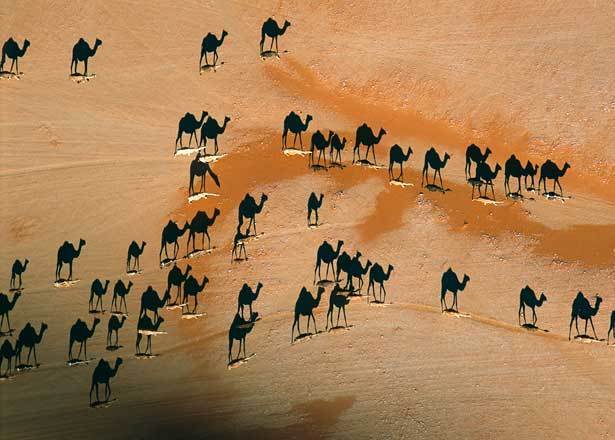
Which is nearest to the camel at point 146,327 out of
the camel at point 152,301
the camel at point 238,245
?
the camel at point 152,301

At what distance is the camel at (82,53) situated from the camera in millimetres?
9344

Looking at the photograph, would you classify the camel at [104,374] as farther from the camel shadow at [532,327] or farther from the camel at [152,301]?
the camel shadow at [532,327]

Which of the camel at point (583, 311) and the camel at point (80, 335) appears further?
the camel at point (80, 335)

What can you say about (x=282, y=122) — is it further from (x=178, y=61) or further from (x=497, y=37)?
(x=497, y=37)

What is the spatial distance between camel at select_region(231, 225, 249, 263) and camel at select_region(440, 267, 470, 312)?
128 inches

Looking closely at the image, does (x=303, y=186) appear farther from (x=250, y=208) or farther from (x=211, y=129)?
(x=211, y=129)

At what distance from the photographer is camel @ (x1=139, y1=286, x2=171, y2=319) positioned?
9.36 metres

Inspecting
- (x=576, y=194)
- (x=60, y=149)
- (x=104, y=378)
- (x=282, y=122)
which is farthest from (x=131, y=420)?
(x=576, y=194)

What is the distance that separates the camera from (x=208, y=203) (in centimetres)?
934

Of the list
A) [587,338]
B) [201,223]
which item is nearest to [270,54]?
[201,223]

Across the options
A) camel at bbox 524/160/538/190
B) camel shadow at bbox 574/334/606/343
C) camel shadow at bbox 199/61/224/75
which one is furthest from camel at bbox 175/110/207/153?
camel shadow at bbox 574/334/606/343

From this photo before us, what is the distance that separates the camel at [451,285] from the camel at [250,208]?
126 inches

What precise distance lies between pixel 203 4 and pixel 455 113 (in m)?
4.50

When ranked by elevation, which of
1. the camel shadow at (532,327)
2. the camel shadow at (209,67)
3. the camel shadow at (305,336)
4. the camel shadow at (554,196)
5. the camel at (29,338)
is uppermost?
the camel shadow at (209,67)
